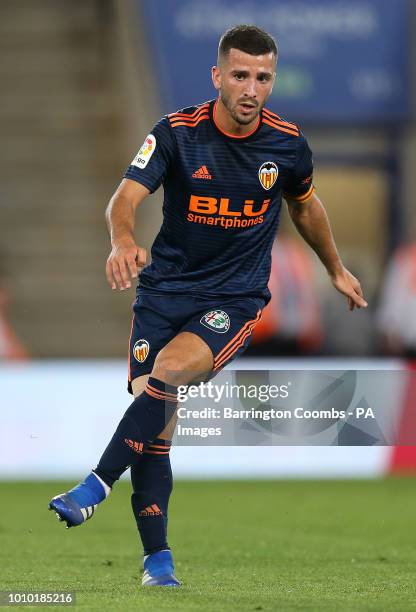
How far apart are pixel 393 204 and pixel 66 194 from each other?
3653mm

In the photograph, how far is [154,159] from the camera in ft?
17.3

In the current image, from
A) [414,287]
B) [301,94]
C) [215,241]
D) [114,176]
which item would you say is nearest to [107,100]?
[114,176]

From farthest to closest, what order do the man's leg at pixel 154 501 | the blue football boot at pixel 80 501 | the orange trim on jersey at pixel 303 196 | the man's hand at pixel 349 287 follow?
the man's hand at pixel 349 287
the orange trim on jersey at pixel 303 196
the man's leg at pixel 154 501
the blue football boot at pixel 80 501

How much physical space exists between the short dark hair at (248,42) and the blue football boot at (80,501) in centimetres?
170

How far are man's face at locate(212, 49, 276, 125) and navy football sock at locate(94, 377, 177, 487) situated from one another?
42.5 inches

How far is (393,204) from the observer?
15359mm

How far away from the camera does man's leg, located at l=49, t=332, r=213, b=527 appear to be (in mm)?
5203

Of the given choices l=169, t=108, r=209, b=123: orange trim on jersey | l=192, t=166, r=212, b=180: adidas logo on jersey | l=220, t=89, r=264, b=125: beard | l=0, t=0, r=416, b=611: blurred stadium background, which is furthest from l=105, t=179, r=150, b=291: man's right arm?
l=0, t=0, r=416, b=611: blurred stadium background

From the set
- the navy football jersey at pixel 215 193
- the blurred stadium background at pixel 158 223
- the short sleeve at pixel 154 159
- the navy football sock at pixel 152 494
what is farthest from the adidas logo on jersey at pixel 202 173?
the blurred stadium background at pixel 158 223

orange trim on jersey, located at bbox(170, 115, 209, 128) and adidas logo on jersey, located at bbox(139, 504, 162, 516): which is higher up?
orange trim on jersey, located at bbox(170, 115, 209, 128)

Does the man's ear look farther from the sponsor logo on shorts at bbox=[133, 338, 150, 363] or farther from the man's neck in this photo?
the sponsor logo on shorts at bbox=[133, 338, 150, 363]

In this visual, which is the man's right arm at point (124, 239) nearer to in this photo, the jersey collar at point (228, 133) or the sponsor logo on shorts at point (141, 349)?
the jersey collar at point (228, 133)

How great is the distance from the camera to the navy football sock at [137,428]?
5.20 metres

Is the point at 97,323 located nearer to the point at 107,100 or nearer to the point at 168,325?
the point at 107,100
